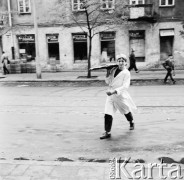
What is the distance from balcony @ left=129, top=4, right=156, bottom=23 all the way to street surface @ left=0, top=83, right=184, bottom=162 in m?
12.3

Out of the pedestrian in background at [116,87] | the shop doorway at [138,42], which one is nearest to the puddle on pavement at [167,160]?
the pedestrian in background at [116,87]

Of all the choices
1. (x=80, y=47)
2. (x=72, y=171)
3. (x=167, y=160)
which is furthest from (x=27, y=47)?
(x=72, y=171)

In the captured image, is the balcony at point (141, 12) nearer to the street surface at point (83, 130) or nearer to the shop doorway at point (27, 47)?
the shop doorway at point (27, 47)

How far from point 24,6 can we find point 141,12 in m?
9.09

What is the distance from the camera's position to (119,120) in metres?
9.09

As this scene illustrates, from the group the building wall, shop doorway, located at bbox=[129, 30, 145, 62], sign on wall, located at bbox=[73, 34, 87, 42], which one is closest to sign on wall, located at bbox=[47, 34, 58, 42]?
the building wall

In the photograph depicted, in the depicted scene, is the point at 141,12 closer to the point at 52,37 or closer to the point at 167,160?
the point at 52,37

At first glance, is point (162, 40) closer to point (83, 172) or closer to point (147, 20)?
point (147, 20)

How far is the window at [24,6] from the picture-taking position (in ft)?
85.6

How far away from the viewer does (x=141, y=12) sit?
79.1 feet

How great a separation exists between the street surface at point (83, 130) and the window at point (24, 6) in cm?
1484

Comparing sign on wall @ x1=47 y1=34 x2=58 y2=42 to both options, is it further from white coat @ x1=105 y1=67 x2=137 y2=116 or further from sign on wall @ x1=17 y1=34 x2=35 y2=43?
white coat @ x1=105 y1=67 x2=137 y2=116

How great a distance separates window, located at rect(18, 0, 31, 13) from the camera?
1027 inches

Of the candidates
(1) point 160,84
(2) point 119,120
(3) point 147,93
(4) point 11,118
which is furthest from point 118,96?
(1) point 160,84
